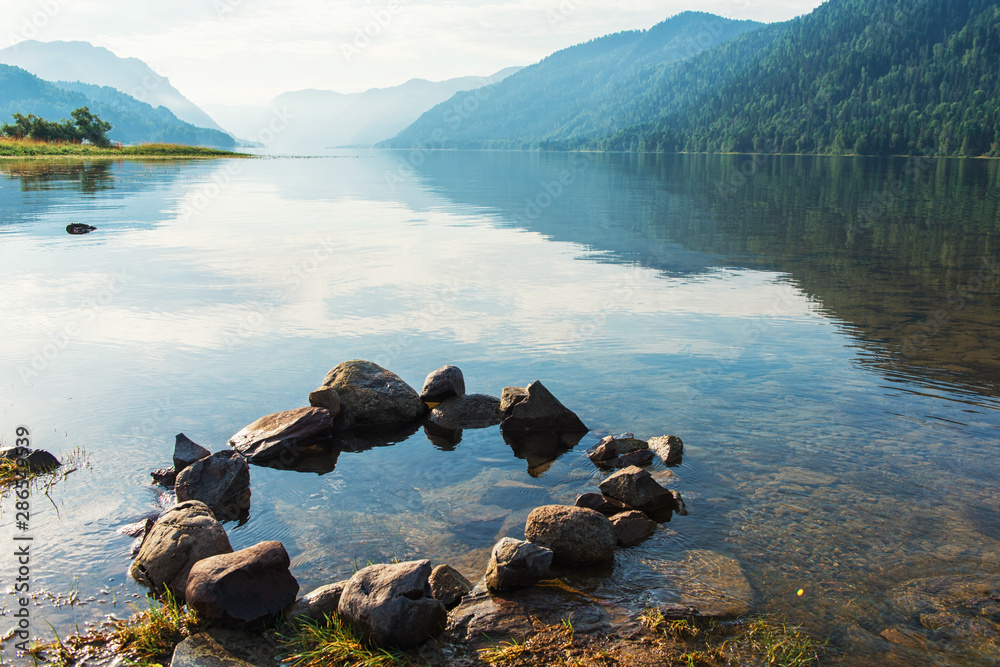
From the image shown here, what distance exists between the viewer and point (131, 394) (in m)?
15.5

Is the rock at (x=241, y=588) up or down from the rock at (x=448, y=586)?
up

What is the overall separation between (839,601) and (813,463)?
4.24m

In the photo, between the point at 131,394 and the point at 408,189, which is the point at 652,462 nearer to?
the point at 131,394

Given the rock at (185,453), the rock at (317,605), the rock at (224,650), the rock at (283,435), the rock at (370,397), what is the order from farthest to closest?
the rock at (370,397), the rock at (283,435), the rock at (185,453), the rock at (317,605), the rock at (224,650)

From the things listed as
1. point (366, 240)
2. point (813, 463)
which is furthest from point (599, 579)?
point (366, 240)

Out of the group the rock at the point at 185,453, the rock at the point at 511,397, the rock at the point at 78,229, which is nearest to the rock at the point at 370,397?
the rock at the point at 511,397

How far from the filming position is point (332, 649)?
296 inches

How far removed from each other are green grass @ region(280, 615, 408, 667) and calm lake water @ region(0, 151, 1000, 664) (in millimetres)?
1356

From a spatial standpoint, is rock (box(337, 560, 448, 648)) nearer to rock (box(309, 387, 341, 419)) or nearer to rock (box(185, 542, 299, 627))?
rock (box(185, 542, 299, 627))

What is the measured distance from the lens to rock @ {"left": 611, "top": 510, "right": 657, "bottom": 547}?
10.0m

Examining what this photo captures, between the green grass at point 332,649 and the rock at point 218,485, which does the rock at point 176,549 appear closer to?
the rock at point 218,485

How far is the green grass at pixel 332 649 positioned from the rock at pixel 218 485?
3642mm

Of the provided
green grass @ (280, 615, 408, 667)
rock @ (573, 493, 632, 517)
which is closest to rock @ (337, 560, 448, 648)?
green grass @ (280, 615, 408, 667)

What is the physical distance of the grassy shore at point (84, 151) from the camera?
11706 centimetres
